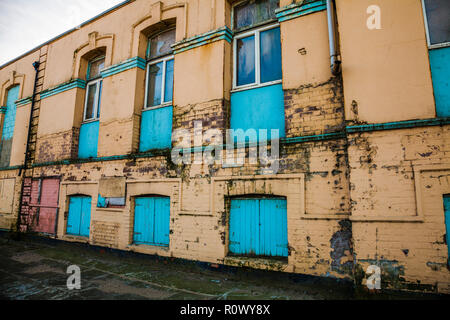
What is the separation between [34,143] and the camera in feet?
28.6

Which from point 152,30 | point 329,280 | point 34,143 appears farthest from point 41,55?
point 329,280

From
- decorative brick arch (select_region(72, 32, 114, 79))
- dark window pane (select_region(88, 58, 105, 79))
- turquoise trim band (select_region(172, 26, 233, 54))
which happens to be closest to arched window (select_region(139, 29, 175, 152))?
turquoise trim band (select_region(172, 26, 233, 54))

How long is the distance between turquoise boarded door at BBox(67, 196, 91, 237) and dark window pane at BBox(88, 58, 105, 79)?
3.95 metres

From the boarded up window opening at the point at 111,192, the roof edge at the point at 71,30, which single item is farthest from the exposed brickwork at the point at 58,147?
the roof edge at the point at 71,30

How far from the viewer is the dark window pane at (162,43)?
21.4 ft

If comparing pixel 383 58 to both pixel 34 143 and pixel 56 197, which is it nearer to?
pixel 56 197

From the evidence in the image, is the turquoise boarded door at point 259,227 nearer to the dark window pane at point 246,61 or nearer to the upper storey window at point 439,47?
the dark window pane at point 246,61

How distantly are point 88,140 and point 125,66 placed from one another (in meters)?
2.56

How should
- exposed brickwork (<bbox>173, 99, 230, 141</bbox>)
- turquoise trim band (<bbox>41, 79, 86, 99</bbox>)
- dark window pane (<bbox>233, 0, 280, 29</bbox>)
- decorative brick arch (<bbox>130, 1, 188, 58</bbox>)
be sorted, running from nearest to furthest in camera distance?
exposed brickwork (<bbox>173, 99, 230, 141</bbox>), dark window pane (<bbox>233, 0, 280, 29</bbox>), decorative brick arch (<bbox>130, 1, 188, 58</bbox>), turquoise trim band (<bbox>41, 79, 86, 99</bbox>)

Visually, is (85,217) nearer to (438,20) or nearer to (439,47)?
(439,47)

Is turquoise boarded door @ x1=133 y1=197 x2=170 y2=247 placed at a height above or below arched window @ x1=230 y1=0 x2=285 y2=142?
below

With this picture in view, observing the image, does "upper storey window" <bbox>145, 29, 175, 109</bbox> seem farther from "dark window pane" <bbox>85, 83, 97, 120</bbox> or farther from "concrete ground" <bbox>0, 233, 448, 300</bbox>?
"concrete ground" <bbox>0, 233, 448, 300</bbox>

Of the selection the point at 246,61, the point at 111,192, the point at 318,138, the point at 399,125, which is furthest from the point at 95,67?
the point at 399,125

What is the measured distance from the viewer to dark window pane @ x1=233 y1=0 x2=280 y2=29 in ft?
17.2
